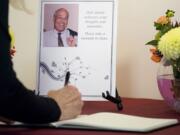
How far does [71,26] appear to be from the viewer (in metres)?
1.34

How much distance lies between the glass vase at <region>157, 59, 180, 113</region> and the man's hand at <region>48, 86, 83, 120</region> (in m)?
0.27

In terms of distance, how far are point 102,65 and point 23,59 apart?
19.1 inches

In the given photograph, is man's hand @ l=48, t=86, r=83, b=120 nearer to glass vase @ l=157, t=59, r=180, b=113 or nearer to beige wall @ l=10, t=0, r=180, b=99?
glass vase @ l=157, t=59, r=180, b=113

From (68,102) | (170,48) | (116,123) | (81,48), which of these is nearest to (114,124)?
(116,123)

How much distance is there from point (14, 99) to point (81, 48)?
1.89 ft

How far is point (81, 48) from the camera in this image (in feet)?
4.36

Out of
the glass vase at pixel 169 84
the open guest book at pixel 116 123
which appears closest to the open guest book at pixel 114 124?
the open guest book at pixel 116 123

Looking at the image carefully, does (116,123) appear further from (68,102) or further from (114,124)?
(68,102)

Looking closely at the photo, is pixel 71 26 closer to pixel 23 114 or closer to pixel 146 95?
pixel 146 95

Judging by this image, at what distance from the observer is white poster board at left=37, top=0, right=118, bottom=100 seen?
1312 mm

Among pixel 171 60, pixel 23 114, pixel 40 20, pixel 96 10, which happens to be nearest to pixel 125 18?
pixel 96 10

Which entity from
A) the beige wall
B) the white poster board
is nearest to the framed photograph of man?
the white poster board

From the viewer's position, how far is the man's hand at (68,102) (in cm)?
101

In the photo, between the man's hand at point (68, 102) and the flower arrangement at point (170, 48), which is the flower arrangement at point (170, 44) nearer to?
the flower arrangement at point (170, 48)
